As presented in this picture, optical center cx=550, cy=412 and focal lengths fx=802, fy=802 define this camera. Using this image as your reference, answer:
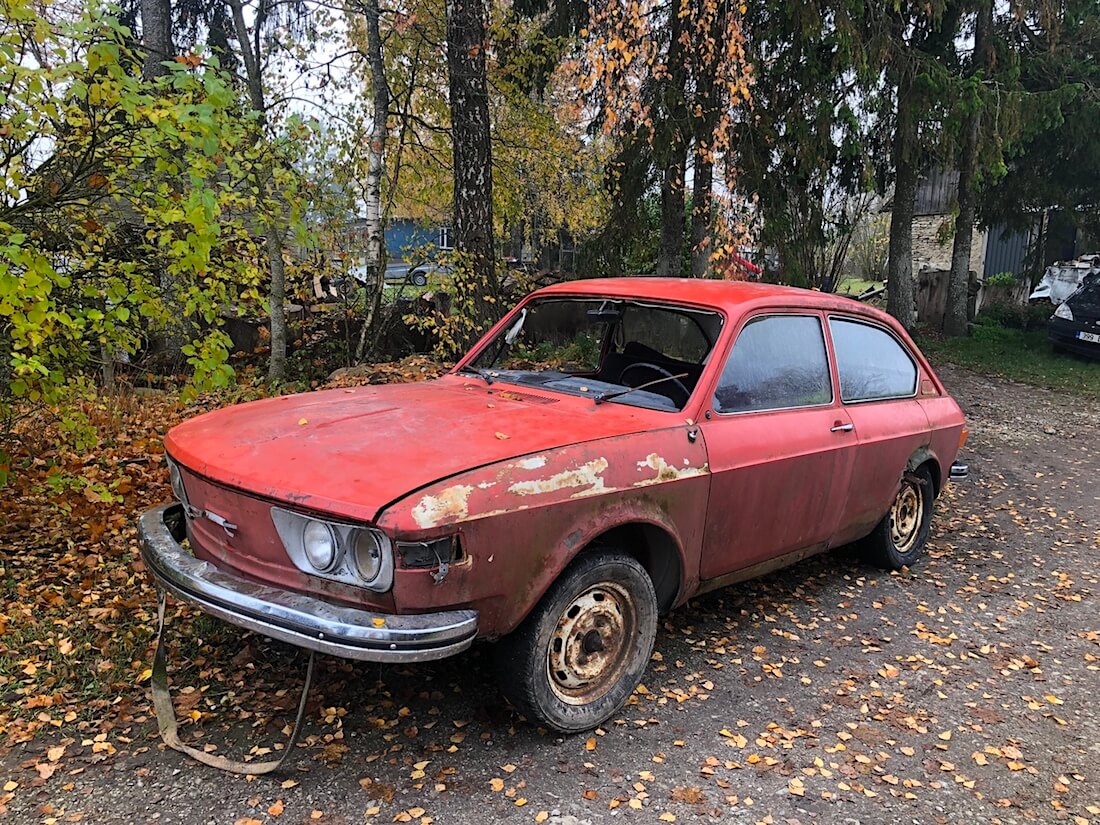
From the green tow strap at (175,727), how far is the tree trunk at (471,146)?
5289mm

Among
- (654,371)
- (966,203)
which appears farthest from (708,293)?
(966,203)

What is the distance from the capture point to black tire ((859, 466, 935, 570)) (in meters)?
5.21

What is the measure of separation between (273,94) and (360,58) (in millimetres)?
1331

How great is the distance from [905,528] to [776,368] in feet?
6.62

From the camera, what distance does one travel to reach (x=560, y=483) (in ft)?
9.84

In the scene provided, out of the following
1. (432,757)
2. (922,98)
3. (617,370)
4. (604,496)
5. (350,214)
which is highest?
(922,98)

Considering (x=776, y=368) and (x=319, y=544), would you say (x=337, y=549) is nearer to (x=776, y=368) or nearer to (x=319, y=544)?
(x=319, y=544)

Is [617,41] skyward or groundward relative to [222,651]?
skyward

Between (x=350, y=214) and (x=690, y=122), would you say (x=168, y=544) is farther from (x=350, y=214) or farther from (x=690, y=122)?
(x=690, y=122)

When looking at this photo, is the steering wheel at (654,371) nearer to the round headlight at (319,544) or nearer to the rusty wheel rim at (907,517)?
the round headlight at (319,544)

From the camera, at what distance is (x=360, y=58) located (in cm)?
1133

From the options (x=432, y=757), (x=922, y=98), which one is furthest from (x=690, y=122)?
(x=432, y=757)

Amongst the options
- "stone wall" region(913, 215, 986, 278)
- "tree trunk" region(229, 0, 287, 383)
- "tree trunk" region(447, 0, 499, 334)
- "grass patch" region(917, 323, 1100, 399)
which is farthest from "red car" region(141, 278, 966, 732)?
"stone wall" region(913, 215, 986, 278)

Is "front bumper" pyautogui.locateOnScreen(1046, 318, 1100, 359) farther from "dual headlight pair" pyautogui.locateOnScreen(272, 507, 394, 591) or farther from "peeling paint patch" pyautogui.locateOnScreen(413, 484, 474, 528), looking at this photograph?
"dual headlight pair" pyautogui.locateOnScreen(272, 507, 394, 591)
